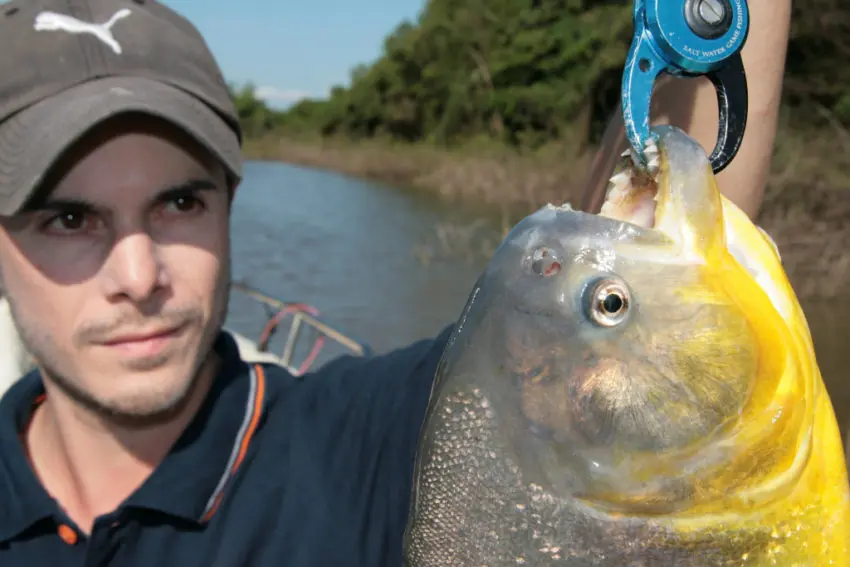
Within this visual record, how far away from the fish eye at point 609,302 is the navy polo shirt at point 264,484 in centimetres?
80

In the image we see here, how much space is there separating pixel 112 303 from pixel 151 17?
781 mm

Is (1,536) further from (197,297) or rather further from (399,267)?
(399,267)

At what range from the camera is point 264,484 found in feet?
6.29

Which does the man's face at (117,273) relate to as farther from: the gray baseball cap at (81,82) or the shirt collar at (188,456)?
the shirt collar at (188,456)

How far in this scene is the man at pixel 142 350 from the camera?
1.77 meters

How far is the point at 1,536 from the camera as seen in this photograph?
1779 mm

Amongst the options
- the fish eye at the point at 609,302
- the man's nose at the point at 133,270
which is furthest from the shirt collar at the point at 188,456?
the fish eye at the point at 609,302

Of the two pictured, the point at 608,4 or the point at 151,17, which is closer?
the point at 151,17

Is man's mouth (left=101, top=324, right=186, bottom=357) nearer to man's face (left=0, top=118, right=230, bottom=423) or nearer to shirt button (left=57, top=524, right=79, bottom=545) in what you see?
man's face (left=0, top=118, right=230, bottom=423)


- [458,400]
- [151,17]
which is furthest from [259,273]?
[458,400]

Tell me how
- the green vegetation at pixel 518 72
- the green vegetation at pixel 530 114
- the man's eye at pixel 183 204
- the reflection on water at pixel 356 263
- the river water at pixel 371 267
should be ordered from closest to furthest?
the man's eye at pixel 183 204, the river water at pixel 371 267, the green vegetation at pixel 530 114, the reflection on water at pixel 356 263, the green vegetation at pixel 518 72

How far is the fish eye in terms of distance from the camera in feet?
3.80

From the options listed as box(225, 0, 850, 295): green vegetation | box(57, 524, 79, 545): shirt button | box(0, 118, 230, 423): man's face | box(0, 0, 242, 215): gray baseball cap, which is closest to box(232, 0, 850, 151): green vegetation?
box(225, 0, 850, 295): green vegetation

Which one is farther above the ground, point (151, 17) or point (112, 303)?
point (151, 17)
